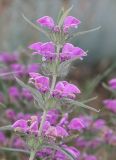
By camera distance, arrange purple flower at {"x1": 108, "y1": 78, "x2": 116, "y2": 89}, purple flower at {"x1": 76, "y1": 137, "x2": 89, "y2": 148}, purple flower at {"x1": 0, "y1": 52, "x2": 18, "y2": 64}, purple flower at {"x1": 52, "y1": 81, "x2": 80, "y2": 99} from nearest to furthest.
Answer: purple flower at {"x1": 52, "y1": 81, "x2": 80, "y2": 99}, purple flower at {"x1": 108, "y1": 78, "x2": 116, "y2": 89}, purple flower at {"x1": 76, "y1": 137, "x2": 89, "y2": 148}, purple flower at {"x1": 0, "y1": 52, "x2": 18, "y2": 64}

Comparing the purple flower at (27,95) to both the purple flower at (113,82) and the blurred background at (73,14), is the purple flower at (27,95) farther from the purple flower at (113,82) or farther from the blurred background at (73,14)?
the blurred background at (73,14)

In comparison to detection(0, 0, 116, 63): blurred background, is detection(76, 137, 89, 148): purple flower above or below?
below

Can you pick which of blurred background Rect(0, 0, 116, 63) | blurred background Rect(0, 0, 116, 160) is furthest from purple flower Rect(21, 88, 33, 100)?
blurred background Rect(0, 0, 116, 63)

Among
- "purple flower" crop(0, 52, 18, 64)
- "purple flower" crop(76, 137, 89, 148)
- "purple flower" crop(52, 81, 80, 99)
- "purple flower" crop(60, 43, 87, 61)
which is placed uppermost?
"purple flower" crop(0, 52, 18, 64)

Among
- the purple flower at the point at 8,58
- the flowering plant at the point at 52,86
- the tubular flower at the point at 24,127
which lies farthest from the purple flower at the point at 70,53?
the purple flower at the point at 8,58

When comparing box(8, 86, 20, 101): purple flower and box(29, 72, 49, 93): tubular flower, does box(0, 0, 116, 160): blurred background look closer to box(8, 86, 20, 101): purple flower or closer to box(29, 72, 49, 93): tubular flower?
box(8, 86, 20, 101): purple flower

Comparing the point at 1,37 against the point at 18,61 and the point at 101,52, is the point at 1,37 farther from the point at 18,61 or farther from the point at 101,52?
the point at 18,61

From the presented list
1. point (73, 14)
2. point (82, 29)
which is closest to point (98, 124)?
point (82, 29)

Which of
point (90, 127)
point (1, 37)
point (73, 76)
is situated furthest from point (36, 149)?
point (73, 76)

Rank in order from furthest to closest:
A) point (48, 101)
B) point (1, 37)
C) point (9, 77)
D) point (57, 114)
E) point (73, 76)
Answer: point (73, 76) → point (1, 37) → point (9, 77) → point (57, 114) → point (48, 101)
